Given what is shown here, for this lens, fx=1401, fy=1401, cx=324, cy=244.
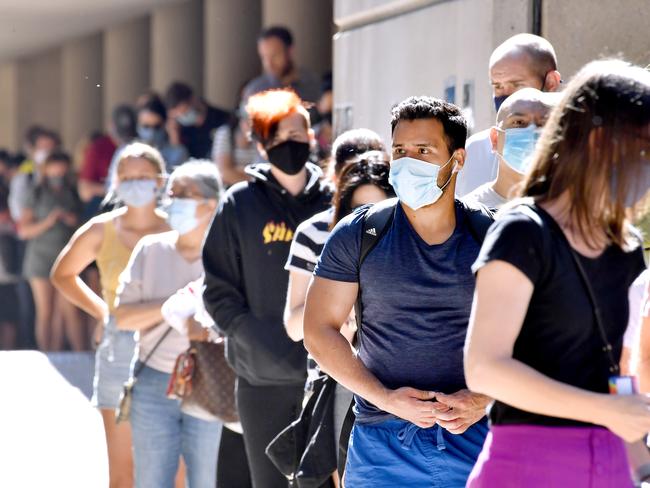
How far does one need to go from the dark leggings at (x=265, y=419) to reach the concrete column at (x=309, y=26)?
883cm

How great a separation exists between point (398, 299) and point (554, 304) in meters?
1.05

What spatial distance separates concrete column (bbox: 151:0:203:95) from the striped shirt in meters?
13.0

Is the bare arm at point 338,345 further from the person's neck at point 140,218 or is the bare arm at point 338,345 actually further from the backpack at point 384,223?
the person's neck at point 140,218

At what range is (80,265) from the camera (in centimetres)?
707

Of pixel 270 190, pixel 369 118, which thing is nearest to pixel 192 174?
pixel 270 190

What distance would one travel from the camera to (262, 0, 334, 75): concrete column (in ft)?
46.7

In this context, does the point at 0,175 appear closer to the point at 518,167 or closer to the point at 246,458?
the point at 246,458

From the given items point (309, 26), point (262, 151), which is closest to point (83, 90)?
point (309, 26)

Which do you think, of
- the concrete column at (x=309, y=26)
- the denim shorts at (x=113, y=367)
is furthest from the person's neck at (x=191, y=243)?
the concrete column at (x=309, y=26)

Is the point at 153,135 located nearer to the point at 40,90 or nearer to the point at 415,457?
the point at 415,457

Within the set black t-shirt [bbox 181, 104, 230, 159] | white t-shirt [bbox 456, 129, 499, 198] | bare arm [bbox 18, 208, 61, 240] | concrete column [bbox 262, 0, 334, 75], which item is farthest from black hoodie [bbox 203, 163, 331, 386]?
bare arm [bbox 18, 208, 61, 240]

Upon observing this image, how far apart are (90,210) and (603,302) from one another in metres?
11.7

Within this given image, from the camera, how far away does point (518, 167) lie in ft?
14.7

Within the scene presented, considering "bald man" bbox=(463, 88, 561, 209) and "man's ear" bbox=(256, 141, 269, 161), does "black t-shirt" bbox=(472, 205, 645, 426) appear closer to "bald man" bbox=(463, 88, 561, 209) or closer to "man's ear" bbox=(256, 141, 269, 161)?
"bald man" bbox=(463, 88, 561, 209)
